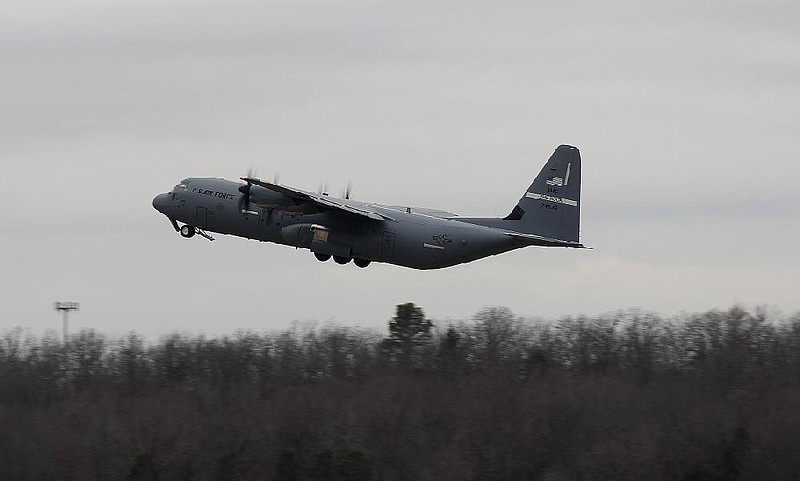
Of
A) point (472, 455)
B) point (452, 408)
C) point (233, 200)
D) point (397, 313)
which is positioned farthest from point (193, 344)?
point (233, 200)

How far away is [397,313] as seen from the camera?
96.1 meters

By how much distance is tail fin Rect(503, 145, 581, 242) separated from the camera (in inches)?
2269

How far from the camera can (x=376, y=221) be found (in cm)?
5878

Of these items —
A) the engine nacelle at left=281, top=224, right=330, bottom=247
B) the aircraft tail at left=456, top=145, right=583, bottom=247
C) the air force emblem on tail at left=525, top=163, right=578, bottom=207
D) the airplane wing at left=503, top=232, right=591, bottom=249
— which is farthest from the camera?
the engine nacelle at left=281, top=224, right=330, bottom=247

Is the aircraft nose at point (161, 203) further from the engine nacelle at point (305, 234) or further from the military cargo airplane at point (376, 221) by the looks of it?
the engine nacelle at point (305, 234)

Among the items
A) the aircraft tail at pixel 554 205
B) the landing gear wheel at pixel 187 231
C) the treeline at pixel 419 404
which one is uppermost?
the aircraft tail at pixel 554 205

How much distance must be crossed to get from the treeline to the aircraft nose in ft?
41.0

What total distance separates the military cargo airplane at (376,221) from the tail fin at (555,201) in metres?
0.04

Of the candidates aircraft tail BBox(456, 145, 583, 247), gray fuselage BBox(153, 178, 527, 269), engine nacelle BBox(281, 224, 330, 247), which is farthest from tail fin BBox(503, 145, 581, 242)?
engine nacelle BBox(281, 224, 330, 247)

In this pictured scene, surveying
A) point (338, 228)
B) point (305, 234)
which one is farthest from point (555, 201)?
point (305, 234)

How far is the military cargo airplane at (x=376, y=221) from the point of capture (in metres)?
57.4

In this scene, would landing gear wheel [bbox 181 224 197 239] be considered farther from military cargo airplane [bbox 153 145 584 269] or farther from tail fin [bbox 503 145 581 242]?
tail fin [bbox 503 145 581 242]

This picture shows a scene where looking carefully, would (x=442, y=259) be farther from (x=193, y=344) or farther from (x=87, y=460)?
(x=193, y=344)

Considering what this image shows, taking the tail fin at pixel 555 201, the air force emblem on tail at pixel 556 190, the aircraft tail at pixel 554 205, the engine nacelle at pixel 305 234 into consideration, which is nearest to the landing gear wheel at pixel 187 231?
the engine nacelle at pixel 305 234
